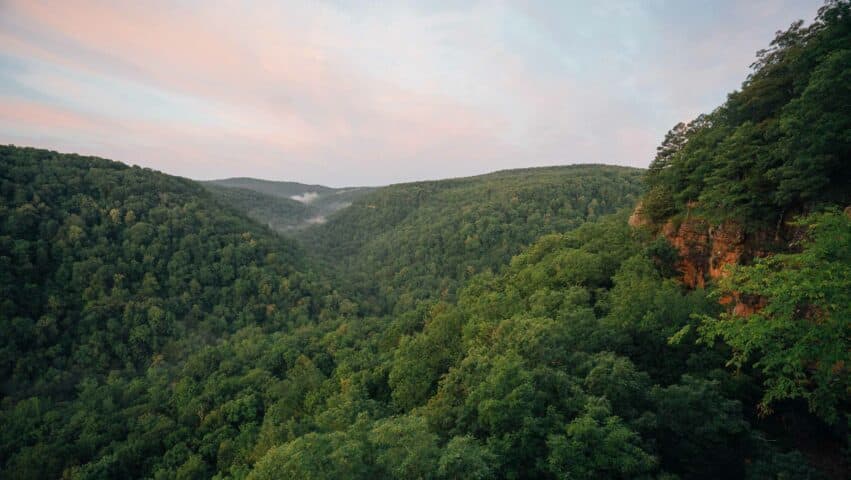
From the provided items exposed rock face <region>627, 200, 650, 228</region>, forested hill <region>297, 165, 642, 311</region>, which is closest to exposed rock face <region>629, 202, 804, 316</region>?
exposed rock face <region>627, 200, 650, 228</region>

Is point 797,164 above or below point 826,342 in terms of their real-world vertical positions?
above

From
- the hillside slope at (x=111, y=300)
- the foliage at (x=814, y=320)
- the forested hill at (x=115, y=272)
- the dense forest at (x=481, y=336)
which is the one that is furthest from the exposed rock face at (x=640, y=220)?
the forested hill at (x=115, y=272)

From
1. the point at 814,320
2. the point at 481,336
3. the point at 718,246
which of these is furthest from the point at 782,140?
the point at 481,336

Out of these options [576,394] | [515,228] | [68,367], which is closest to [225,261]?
[68,367]

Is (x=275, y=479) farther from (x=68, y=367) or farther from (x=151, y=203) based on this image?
(x=151, y=203)

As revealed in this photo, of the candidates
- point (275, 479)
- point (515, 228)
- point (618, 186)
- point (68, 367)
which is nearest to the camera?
point (275, 479)

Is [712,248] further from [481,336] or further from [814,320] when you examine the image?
[481,336]

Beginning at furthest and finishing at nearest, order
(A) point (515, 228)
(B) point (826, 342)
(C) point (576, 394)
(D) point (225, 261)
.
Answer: (A) point (515, 228) → (D) point (225, 261) → (C) point (576, 394) → (B) point (826, 342)

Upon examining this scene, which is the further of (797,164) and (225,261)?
(225,261)
